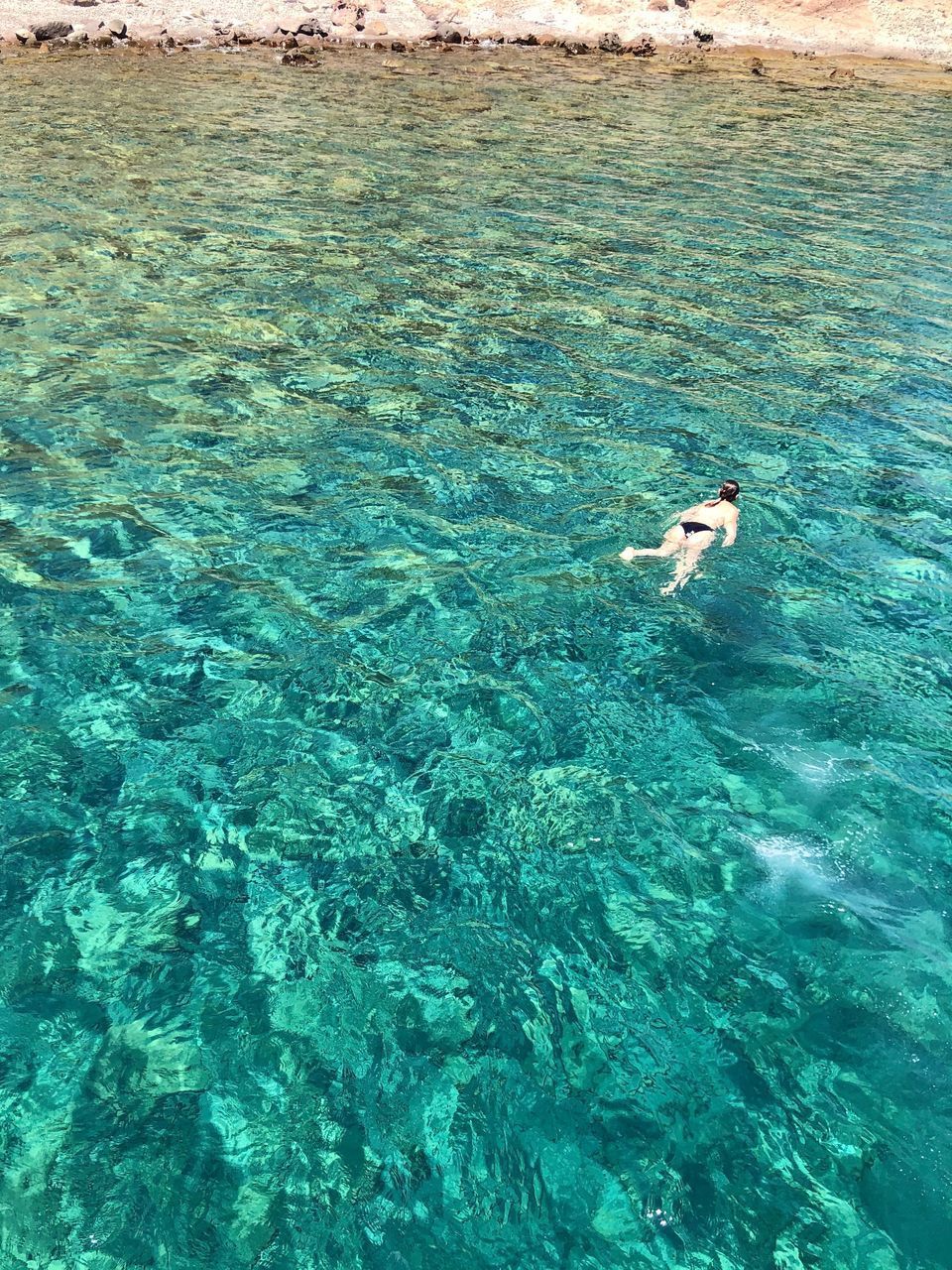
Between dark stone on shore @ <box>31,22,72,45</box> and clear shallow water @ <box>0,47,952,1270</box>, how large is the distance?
1129 inches

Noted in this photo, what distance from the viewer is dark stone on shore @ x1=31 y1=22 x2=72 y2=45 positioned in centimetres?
3866

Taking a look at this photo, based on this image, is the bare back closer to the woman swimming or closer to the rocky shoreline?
the woman swimming

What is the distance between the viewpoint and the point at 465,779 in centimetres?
765

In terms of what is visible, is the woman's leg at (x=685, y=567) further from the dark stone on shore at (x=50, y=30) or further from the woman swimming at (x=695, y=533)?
A: the dark stone on shore at (x=50, y=30)

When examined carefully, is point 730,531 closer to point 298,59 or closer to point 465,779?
point 465,779

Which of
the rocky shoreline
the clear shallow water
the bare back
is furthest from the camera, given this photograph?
the rocky shoreline

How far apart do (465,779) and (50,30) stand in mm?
43477

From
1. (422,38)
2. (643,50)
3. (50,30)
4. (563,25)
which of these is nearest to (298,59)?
(422,38)

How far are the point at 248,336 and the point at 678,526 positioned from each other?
855cm

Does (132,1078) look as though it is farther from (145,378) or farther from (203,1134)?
(145,378)

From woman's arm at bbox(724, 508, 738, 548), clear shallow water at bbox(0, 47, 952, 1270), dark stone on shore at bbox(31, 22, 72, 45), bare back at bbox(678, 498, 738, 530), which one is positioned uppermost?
dark stone on shore at bbox(31, 22, 72, 45)

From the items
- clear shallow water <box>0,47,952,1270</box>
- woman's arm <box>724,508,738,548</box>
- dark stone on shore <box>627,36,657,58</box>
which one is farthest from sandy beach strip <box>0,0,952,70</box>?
woman's arm <box>724,508,738,548</box>

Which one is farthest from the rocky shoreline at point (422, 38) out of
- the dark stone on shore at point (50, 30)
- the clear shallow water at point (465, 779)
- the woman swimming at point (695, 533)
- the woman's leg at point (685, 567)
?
the woman's leg at point (685, 567)

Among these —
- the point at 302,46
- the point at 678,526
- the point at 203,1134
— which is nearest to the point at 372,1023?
the point at 203,1134
